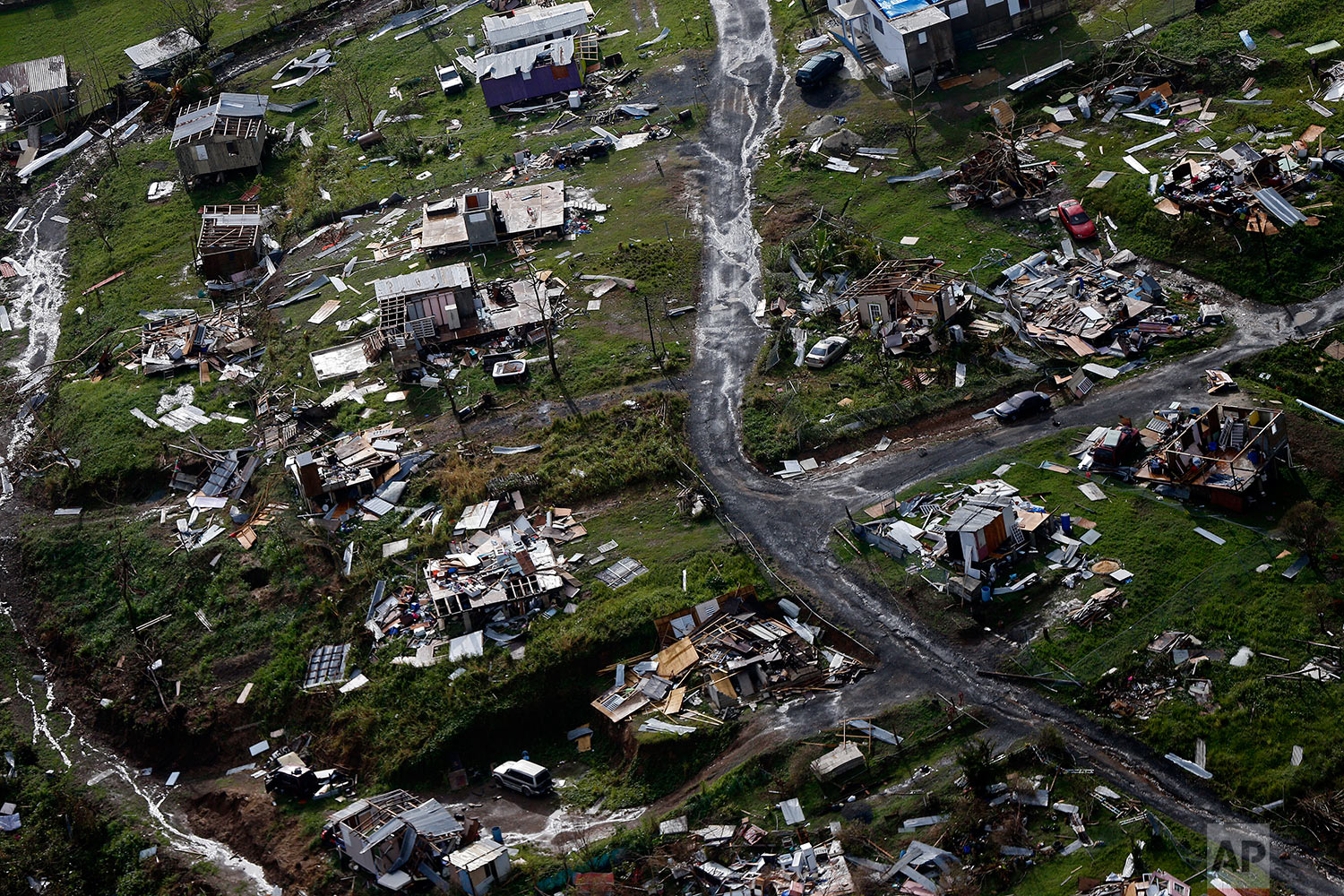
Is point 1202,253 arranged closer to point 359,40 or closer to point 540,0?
point 540,0

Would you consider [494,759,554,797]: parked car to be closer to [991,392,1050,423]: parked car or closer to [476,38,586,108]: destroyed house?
[991,392,1050,423]: parked car

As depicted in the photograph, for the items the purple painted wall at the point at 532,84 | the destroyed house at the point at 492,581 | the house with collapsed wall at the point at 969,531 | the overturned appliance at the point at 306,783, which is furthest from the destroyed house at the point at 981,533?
the purple painted wall at the point at 532,84

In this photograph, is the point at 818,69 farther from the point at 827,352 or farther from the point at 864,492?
the point at 864,492

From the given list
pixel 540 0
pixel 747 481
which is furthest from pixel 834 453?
pixel 540 0

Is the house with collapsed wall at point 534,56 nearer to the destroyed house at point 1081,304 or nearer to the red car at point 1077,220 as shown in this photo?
the red car at point 1077,220

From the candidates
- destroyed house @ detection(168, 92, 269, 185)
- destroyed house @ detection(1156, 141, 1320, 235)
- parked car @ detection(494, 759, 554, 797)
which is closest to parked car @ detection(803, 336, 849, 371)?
destroyed house @ detection(1156, 141, 1320, 235)

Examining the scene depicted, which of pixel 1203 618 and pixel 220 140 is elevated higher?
pixel 220 140

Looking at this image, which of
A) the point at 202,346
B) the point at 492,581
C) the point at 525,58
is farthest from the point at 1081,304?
the point at 202,346
